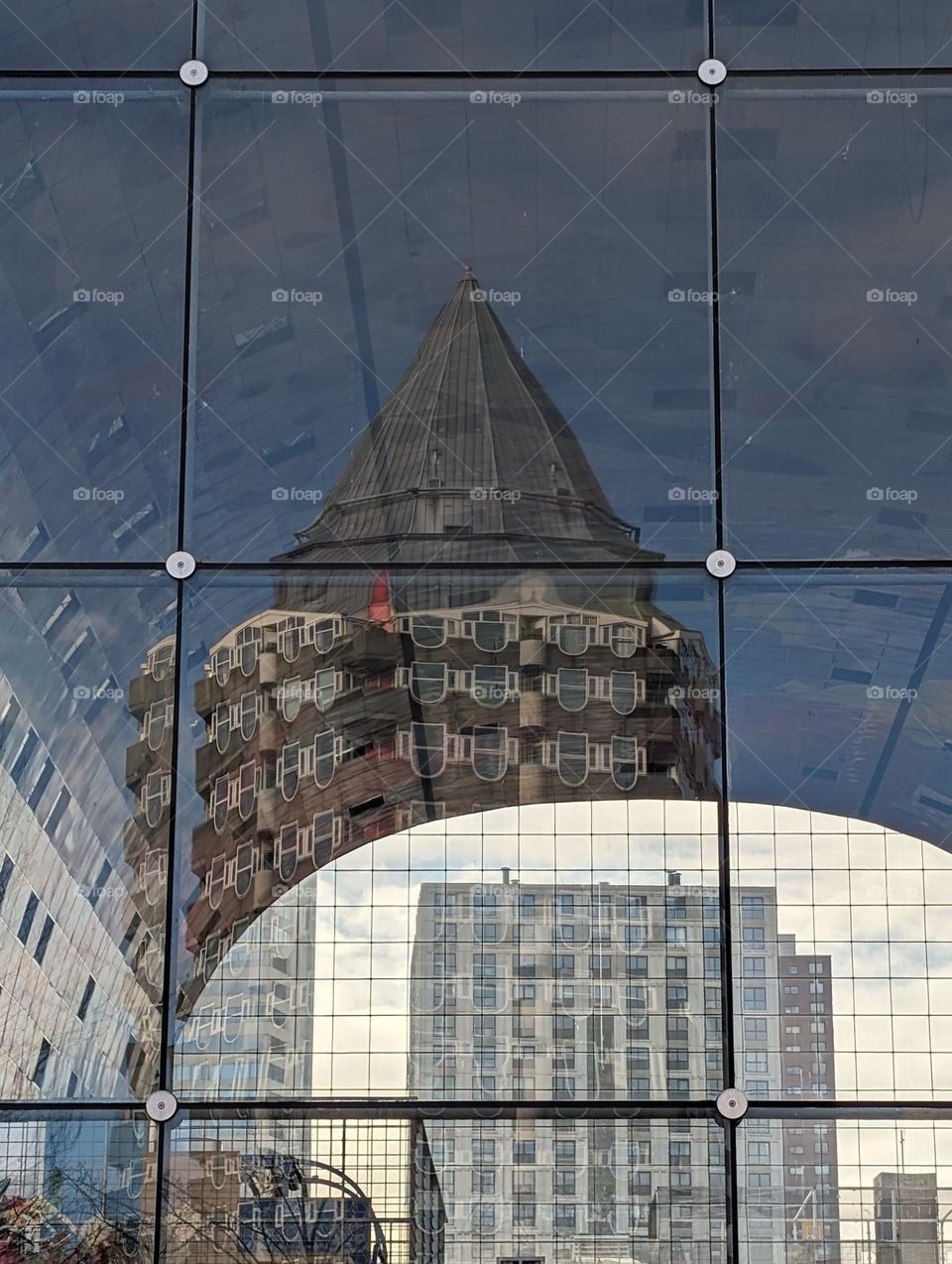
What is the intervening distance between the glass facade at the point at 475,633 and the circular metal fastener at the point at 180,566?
0.09 ft

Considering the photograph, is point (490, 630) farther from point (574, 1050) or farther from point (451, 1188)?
point (451, 1188)

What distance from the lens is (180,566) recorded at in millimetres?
6582

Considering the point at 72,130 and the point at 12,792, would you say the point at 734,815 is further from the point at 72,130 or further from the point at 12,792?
the point at 72,130

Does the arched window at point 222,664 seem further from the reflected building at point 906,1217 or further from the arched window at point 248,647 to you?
the reflected building at point 906,1217

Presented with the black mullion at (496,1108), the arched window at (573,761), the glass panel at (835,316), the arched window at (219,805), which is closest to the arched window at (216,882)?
the arched window at (219,805)

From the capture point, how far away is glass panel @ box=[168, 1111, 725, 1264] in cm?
595

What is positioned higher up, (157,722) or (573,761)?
(157,722)

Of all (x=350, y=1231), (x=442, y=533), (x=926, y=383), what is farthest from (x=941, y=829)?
(x=350, y=1231)

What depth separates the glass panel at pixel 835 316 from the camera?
6617mm

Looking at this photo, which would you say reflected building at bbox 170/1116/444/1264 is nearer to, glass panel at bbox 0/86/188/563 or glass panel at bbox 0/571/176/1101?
glass panel at bbox 0/571/176/1101

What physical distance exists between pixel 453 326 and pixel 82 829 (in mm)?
2407

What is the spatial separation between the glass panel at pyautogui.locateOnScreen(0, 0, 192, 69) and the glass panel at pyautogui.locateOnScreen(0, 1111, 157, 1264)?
4081 millimetres

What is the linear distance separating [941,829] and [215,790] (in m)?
2.69

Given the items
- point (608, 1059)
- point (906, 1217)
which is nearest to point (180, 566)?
point (608, 1059)
